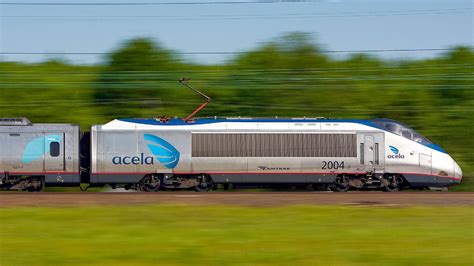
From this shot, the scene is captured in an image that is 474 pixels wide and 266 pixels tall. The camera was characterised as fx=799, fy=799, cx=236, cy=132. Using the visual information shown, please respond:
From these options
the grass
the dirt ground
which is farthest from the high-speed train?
the grass

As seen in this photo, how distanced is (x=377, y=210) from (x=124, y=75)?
123 ft

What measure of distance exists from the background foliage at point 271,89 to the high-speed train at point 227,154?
14963 millimetres

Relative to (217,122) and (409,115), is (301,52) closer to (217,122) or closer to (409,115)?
(409,115)

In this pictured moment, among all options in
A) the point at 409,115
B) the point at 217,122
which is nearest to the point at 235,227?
the point at 217,122

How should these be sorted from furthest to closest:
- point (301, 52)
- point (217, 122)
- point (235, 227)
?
point (301, 52) → point (217, 122) → point (235, 227)

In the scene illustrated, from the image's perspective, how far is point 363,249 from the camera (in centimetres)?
1566

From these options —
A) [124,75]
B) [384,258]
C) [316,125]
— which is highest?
[124,75]

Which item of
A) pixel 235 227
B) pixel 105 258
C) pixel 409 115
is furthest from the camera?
Result: pixel 409 115

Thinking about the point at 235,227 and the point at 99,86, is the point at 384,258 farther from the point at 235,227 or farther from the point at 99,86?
the point at 99,86

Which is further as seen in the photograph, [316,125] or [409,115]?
[409,115]

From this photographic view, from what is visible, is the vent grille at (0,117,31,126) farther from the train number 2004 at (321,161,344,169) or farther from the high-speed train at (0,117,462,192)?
the train number 2004 at (321,161,344,169)

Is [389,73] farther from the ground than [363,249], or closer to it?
farther from the ground

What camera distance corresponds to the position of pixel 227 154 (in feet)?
108

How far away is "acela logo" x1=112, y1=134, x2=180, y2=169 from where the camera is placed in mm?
32625
